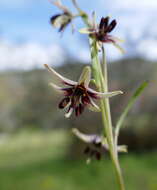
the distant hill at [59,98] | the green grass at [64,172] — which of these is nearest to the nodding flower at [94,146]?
the green grass at [64,172]

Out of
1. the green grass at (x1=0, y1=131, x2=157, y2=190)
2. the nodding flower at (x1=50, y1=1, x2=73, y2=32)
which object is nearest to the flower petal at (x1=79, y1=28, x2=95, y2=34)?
the nodding flower at (x1=50, y1=1, x2=73, y2=32)

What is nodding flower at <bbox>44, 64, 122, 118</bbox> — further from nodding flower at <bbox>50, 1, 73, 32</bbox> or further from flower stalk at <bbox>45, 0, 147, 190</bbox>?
nodding flower at <bbox>50, 1, 73, 32</bbox>

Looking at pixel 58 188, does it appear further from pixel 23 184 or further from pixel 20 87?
pixel 20 87

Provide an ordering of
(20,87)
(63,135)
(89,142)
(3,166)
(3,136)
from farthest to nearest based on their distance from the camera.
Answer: (20,87) < (3,136) < (63,135) < (3,166) < (89,142)

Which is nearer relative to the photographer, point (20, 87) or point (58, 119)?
point (58, 119)

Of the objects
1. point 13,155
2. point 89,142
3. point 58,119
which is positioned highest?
point 89,142

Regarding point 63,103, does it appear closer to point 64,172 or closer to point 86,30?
point 86,30

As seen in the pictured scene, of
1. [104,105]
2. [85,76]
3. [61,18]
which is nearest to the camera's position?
[85,76]

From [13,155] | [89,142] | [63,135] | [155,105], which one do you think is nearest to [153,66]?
[155,105]

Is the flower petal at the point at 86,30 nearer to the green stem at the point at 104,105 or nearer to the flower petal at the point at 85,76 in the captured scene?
the green stem at the point at 104,105

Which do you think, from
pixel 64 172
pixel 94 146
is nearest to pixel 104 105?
pixel 94 146
